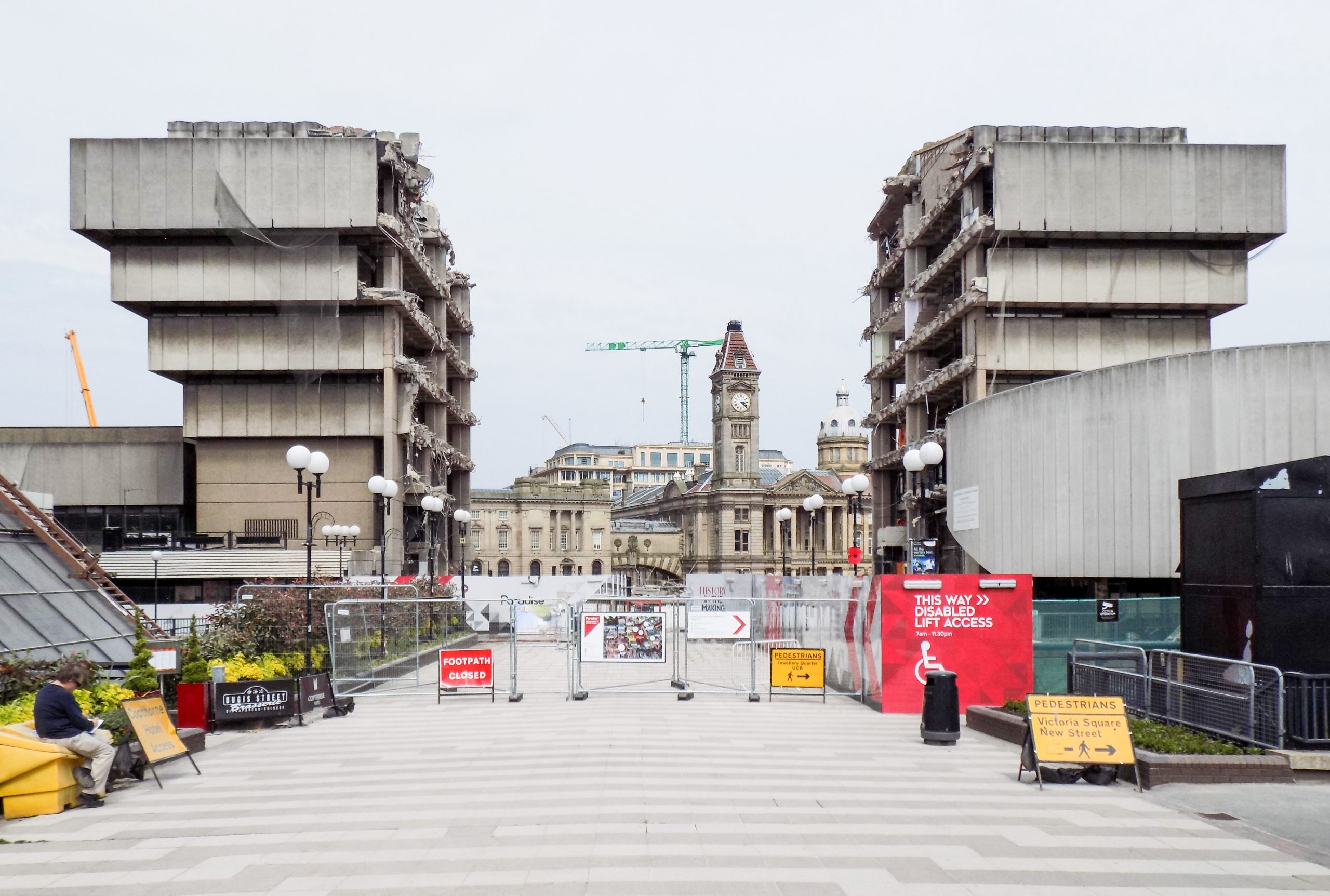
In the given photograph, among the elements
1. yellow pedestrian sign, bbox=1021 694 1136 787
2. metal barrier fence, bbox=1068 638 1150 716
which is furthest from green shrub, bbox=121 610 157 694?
metal barrier fence, bbox=1068 638 1150 716

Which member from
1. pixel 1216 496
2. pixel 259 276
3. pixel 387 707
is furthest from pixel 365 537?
pixel 1216 496

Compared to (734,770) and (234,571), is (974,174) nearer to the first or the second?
(234,571)

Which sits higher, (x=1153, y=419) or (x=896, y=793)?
(x=1153, y=419)

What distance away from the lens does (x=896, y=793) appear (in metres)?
13.5

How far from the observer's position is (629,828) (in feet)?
37.3

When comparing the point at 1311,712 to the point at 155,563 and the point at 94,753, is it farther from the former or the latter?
the point at 155,563

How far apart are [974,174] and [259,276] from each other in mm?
36035

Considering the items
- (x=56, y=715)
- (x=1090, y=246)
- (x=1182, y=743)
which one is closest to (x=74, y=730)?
(x=56, y=715)

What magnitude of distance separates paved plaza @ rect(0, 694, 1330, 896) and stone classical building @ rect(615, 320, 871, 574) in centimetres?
13570

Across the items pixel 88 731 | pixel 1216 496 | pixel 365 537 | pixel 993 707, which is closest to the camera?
pixel 88 731

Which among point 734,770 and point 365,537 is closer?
point 734,770

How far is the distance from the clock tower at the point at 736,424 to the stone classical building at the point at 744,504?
7 cm

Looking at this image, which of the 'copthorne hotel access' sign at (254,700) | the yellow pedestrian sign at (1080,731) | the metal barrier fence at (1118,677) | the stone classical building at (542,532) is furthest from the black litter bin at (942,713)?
the stone classical building at (542,532)

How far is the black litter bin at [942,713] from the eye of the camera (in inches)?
680
